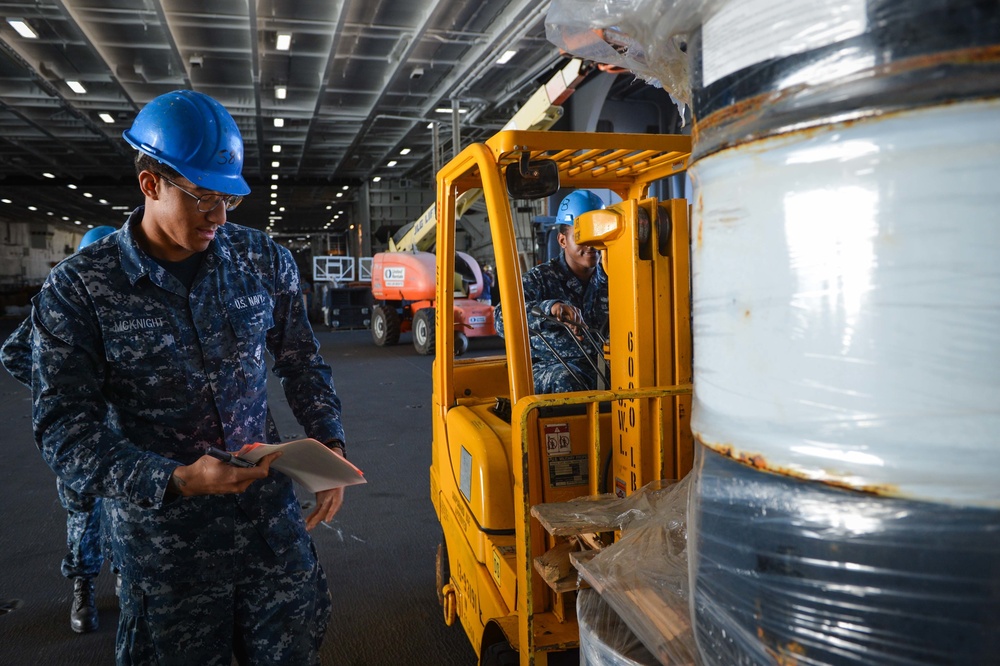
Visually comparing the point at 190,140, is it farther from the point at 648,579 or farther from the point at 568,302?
the point at 568,302

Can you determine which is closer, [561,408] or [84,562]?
[561,408]

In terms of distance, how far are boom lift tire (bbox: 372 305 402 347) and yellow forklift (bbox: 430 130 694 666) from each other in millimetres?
12215

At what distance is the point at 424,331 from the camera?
13008 mm

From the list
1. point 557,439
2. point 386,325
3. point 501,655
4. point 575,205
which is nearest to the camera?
point 501,655

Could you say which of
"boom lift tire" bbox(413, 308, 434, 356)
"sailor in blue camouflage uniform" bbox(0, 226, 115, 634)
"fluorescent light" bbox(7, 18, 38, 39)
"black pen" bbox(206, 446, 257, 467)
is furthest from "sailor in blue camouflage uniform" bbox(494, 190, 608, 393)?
"fluorescent light" bbox(7, 18, 38, 39)

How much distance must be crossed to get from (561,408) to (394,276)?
456 inches

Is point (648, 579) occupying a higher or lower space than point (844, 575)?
lower

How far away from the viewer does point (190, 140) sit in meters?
1.81

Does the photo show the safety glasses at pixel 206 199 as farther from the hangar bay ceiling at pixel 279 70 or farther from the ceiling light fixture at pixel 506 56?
the ceiling light fixture at pixel 506 56

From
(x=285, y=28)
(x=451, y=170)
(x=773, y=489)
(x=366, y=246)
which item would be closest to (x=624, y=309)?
(x=451, y=170)

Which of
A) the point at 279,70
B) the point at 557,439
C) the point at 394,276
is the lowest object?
the point at 557,439

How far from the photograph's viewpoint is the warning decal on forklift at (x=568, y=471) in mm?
2467

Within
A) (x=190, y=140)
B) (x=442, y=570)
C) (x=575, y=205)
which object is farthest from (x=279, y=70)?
(x=190, y=140)

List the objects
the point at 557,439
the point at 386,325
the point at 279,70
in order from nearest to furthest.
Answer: the point at 557,439 < the point at 279,70 < the point at 386,325
